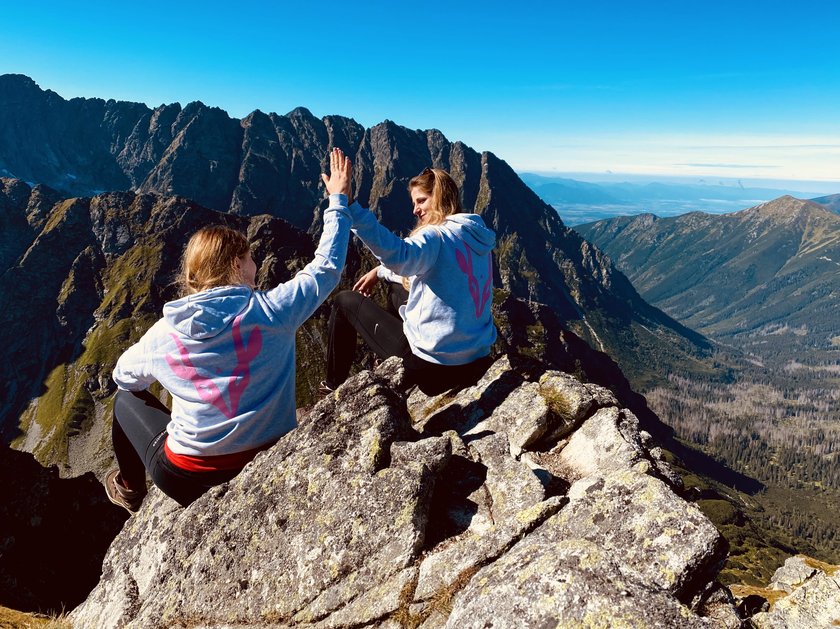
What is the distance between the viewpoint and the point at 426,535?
944cm

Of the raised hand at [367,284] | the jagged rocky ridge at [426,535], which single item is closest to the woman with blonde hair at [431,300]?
the raised hand at [367,284]

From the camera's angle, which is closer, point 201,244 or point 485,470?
point 201,244

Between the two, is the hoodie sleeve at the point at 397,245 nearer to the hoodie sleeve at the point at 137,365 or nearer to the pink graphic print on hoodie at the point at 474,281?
the pink graphic print on hoodie at the point at 474,281

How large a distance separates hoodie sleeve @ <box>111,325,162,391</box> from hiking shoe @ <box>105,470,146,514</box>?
13.5 feet

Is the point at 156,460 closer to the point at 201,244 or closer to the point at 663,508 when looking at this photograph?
the point at 201,244

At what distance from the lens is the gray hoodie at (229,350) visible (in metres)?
8.98

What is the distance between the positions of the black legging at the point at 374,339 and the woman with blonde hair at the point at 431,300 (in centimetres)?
3

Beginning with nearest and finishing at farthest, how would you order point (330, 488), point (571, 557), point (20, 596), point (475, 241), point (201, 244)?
1. point (571, 557)
2. point (201, 244)
3. point (330, 488)
4. point (475, 241)
5. point (20, 596)

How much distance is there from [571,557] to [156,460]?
913 centimetres

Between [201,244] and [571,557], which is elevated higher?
[201,244]

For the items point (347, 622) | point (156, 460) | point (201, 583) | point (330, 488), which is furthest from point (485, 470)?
point (156, 460)

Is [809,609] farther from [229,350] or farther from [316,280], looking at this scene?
[229,350]

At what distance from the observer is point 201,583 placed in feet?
33.7

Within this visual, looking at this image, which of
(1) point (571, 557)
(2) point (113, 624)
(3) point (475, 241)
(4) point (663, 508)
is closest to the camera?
(1) point (571, 557)
